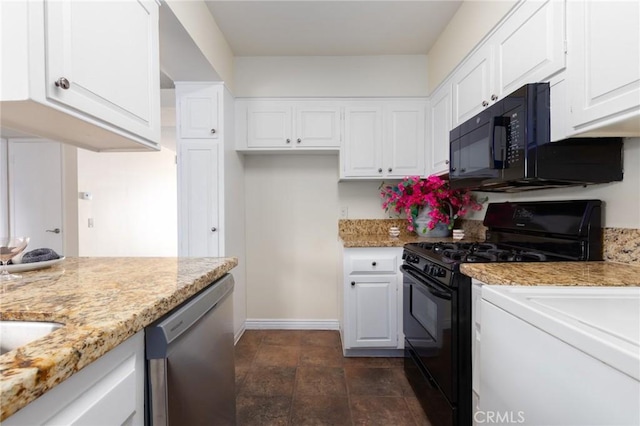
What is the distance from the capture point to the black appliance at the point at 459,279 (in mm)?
1299

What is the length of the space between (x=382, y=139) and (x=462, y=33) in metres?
0.93

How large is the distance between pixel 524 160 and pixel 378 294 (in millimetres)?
1409

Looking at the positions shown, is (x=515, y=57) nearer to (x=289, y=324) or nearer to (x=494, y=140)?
(x=494, y=140)

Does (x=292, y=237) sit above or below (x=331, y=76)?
below

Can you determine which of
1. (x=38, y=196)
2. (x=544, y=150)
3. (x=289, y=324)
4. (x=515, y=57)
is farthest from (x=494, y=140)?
(x=38, y=196)

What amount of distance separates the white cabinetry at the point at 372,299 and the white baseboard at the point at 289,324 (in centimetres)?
62

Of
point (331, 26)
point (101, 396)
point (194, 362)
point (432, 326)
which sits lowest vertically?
point (432, 326)

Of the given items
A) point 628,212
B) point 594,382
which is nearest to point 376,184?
point 628,212

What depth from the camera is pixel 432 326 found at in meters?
1.56

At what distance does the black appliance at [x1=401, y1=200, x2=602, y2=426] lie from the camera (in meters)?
1.30

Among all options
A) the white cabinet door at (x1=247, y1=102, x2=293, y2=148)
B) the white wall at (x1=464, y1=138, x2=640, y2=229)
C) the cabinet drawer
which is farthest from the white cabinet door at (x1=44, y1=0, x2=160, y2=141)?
the white wall at (x1=464, y1=138, x2=640, y2=229)

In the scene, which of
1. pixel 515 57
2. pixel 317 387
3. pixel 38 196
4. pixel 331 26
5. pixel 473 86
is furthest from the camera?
pixel 38 196

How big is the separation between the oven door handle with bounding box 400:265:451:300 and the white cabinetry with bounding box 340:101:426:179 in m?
0.96

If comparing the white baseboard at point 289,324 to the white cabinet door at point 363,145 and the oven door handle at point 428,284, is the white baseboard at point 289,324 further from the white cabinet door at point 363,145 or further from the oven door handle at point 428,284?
the white cabinet door at point 363,145
